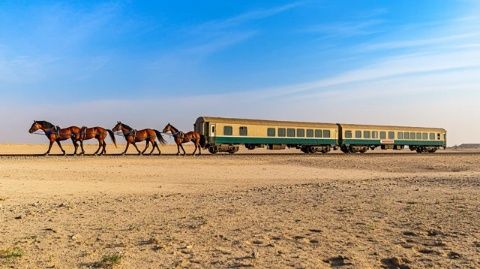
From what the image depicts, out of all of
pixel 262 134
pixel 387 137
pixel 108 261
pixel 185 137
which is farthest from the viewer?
pixel 387 137

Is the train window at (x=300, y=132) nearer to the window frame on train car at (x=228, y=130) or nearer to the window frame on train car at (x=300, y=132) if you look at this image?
the window frame on train car at (x=300, y=132)

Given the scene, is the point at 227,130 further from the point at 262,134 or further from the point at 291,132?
the point at 291,132

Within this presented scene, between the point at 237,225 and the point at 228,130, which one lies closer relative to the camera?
→ the point at 237,225

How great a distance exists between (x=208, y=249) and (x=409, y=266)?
3.22 metres

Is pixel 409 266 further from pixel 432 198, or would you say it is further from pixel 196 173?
pixel 196 173

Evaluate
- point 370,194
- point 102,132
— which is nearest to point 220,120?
point 102,132

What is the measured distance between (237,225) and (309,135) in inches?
1622

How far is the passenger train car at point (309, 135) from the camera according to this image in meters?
44.5

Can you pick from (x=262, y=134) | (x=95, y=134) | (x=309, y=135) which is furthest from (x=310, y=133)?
(x=95, y=134)

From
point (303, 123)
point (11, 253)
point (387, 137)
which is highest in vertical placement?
point (303, 123)

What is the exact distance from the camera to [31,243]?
332 inches

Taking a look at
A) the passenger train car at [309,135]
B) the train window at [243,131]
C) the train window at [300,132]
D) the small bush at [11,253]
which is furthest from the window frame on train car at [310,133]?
the small bush at [11,253]

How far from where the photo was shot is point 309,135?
→ 50.3 metres

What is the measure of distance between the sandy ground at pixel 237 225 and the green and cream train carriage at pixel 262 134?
24.7m
